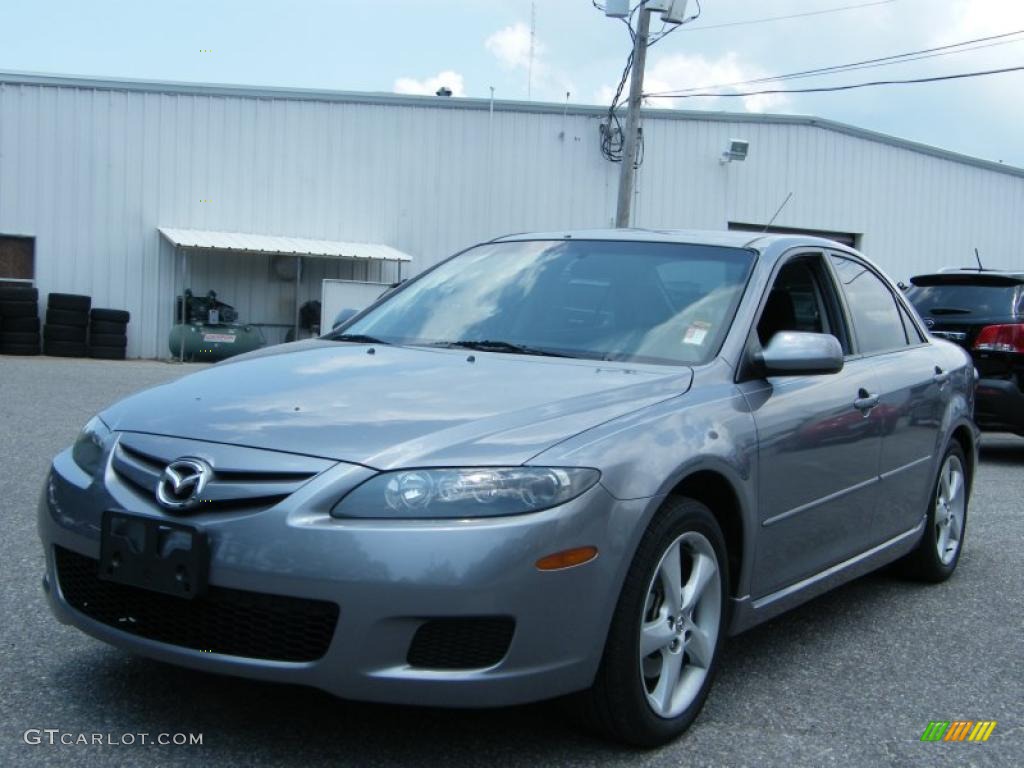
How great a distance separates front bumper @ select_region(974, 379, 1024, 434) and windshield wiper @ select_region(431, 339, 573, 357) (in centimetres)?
697

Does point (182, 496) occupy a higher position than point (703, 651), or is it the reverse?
point (182, 496)

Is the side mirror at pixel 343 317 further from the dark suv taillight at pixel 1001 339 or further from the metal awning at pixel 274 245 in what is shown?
the metal awning at pixel 274 245

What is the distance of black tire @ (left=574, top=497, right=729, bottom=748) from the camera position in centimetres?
305

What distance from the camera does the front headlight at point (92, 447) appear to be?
130 inches

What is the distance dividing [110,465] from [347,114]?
19905 mm

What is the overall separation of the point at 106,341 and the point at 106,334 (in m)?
0.12

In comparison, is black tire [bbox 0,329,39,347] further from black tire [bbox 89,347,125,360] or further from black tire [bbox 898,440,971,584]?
black tire [bbox 898,440,971,584]

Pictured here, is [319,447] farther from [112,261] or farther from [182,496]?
[112,261]

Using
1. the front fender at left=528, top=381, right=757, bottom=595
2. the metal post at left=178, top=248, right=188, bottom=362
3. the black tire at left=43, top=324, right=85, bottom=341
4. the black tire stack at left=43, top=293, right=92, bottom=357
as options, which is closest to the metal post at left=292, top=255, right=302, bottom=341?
the metal post at left=178, top=248, right=188, bottom=362

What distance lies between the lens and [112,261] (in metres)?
20.8

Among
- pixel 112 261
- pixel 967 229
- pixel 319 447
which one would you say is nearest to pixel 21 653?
pixel 319 447

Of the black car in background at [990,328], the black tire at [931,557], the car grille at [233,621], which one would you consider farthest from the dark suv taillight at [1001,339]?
the car grille at [233,621]

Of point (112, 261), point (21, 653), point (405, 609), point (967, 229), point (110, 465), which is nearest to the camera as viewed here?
point (405, 609)

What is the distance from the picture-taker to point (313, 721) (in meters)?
3.31
